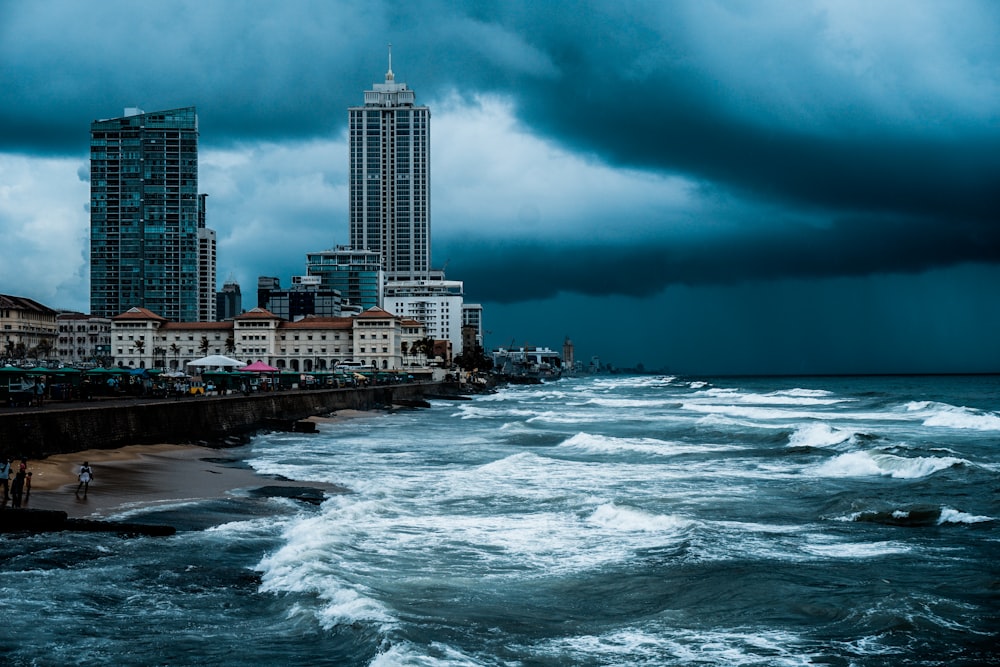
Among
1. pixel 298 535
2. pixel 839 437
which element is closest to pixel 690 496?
pixel 298 535

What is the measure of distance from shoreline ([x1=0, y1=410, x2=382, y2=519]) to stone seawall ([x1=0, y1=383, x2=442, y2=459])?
0.65 metres

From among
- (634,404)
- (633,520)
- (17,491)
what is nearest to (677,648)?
(633,520)

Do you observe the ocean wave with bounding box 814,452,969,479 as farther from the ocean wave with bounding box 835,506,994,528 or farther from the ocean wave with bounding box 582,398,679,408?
the ocean wave with bounding box 582,398,679,408

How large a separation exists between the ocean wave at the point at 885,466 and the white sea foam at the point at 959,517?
309 inches

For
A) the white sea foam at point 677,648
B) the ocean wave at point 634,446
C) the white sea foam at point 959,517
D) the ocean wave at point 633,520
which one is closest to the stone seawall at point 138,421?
the ocean wave at point 634,446

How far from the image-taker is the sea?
11789mm

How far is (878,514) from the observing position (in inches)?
837

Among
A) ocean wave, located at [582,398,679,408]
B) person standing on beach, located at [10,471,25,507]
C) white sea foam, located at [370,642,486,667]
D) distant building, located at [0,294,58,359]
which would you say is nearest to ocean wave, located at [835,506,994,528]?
white sea foam, located at [370,642,486,667]

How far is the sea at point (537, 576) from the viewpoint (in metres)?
11.8

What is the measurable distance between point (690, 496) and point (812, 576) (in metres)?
9.43

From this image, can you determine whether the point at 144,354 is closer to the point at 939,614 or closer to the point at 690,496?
the point at 690,496

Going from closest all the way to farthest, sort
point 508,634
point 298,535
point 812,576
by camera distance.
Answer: point 508,634
point 812,576
point 298,535

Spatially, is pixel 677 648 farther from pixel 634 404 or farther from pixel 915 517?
pixel 634 404

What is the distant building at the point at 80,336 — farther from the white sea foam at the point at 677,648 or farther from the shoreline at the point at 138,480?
the white sea foam at the point at 677,648
